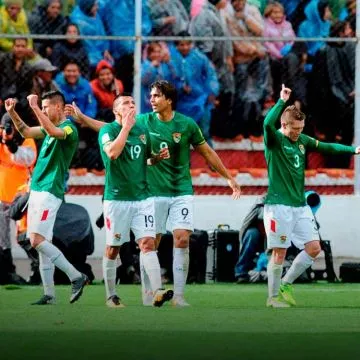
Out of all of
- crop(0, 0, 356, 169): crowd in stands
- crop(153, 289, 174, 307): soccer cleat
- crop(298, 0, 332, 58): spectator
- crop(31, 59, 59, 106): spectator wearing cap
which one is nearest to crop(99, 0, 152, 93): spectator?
crop(0, 0, 356, 169): crowd in stands

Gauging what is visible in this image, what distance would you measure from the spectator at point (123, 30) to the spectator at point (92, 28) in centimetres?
10

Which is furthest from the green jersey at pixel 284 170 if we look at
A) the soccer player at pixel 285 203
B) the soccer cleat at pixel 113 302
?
the soccer cleat at pixel 113 302

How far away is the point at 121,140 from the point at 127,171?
53 centimetres

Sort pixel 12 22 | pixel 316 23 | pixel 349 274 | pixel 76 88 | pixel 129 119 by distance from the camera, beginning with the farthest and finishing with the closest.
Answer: pixel 316 23
pixel 76 88
pixel 12 22
pixel 349 274
pixel 129 119

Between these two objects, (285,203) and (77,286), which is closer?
(77,286)

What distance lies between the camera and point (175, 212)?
1502cm

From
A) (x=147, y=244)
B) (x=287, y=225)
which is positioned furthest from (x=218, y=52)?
(x=147, y=244)

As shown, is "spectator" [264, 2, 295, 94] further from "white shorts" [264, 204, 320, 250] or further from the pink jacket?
"white shorts" [264, 204, 320, 250]

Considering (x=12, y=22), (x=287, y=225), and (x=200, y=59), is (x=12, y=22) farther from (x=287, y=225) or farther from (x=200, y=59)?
(x=287, y=225)

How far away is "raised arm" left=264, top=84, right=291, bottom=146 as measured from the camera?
1437 centimetres

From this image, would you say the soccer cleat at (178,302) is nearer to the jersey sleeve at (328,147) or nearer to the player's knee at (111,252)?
the player's knee at (111,252)

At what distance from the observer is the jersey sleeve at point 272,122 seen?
14.5 meters

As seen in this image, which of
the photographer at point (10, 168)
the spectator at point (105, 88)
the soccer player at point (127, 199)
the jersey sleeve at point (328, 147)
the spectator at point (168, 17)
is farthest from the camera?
the spectator at point (168, 17)

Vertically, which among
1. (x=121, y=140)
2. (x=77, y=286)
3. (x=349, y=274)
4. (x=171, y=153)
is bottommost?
(x=349, y=274)
